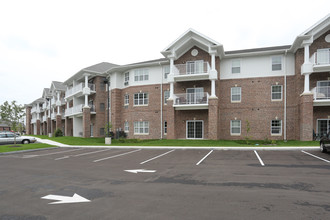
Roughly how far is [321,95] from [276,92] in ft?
12.2

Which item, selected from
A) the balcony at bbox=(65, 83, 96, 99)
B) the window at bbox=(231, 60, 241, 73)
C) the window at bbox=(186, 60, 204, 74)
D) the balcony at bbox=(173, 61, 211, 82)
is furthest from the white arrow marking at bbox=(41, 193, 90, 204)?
the balcony at bbox=(65, 83, 96, 99)

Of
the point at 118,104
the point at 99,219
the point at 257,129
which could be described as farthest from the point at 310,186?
the point at 118,104

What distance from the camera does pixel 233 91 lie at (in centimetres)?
2267

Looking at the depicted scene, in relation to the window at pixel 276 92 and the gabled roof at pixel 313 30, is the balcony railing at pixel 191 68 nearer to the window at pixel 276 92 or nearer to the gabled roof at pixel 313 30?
the window at pixel 276 92

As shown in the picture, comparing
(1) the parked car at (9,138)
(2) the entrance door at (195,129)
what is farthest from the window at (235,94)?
(1) the parked car at (9,138)

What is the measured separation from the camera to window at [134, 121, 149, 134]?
26.1 metres

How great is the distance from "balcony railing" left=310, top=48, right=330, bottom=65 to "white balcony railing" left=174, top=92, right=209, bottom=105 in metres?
9.88

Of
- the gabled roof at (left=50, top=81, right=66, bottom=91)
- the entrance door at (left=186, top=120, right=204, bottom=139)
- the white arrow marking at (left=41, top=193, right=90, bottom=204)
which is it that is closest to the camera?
the white arrow marking at (left=41, top=193, right=90, bottom=204)

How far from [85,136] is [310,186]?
28.9m

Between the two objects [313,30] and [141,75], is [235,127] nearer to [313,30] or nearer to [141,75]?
[313,30]

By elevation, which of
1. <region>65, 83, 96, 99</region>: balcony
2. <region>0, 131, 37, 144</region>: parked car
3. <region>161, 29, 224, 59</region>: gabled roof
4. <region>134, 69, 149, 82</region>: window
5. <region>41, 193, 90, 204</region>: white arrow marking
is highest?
<region>161, 29, 224, 59</region>: gabled roof

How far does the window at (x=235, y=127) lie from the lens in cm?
2234

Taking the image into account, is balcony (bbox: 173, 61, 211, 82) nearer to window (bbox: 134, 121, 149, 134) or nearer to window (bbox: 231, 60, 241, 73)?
window (bbox: 231, 60, 241, 73)

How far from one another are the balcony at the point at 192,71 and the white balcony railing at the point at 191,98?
1681mm
